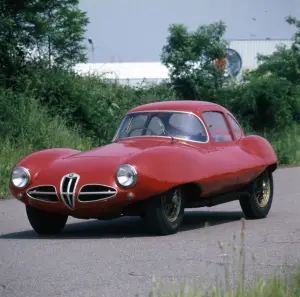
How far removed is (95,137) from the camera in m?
28.2

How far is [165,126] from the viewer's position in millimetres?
11867

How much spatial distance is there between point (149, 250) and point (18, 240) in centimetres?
182

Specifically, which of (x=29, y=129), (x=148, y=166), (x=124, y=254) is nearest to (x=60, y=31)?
(x=29, y=129)

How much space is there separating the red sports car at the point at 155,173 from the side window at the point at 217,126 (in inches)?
0.7

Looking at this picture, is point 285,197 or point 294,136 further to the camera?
point 294,136

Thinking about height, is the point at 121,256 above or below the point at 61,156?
below

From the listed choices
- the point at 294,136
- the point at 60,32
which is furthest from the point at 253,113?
the point at 60,32

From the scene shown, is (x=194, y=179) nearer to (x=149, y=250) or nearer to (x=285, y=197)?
(x=149, y=250)

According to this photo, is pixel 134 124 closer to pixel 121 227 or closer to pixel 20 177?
pixel 121 227

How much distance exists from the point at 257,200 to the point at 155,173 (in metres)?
2.60

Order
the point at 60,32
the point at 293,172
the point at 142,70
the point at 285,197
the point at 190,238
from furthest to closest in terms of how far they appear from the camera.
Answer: the point at 142,70 < the point at 60,32 < the point at 293,172 < the point at 285,197 < the point at 190,238

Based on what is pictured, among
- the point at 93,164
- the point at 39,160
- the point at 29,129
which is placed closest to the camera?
the point at 93,164

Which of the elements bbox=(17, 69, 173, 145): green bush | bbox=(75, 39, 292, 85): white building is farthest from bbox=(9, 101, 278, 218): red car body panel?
bbox=(75, 39, 292, 85): white building

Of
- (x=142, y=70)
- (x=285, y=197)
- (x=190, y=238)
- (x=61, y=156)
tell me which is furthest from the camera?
(x=142, y=70)
